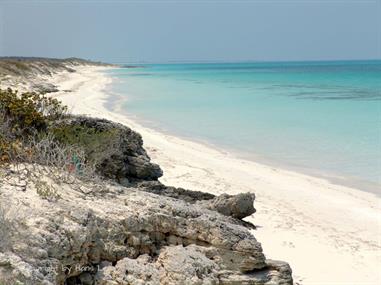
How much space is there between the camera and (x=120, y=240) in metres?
4.89

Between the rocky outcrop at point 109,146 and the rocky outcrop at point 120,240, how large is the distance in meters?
1.45

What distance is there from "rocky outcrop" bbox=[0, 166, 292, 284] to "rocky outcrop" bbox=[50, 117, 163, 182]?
145cm

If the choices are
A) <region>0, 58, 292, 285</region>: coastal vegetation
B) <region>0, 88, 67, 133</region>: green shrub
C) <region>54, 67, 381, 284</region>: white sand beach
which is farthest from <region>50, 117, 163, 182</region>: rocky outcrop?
<region>54, 67, 381, 284</region>: white sand beach

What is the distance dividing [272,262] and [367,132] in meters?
16.9

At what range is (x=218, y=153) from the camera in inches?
636

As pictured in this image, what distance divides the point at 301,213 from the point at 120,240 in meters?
5.80

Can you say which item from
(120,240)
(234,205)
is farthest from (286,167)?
(120,240)

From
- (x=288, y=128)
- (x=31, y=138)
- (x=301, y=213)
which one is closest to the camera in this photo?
(x=31, y=138)

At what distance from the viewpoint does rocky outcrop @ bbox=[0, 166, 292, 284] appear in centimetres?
429

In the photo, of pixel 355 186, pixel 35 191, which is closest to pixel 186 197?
pixel 35 191

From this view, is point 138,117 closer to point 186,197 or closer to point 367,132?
point 367,132

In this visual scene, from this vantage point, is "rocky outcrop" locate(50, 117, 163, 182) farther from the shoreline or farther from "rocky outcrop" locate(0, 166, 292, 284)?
the shoreline

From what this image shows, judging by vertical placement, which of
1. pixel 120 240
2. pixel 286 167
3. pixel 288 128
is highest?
pixel 120 240

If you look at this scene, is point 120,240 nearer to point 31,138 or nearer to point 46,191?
point 46,191
